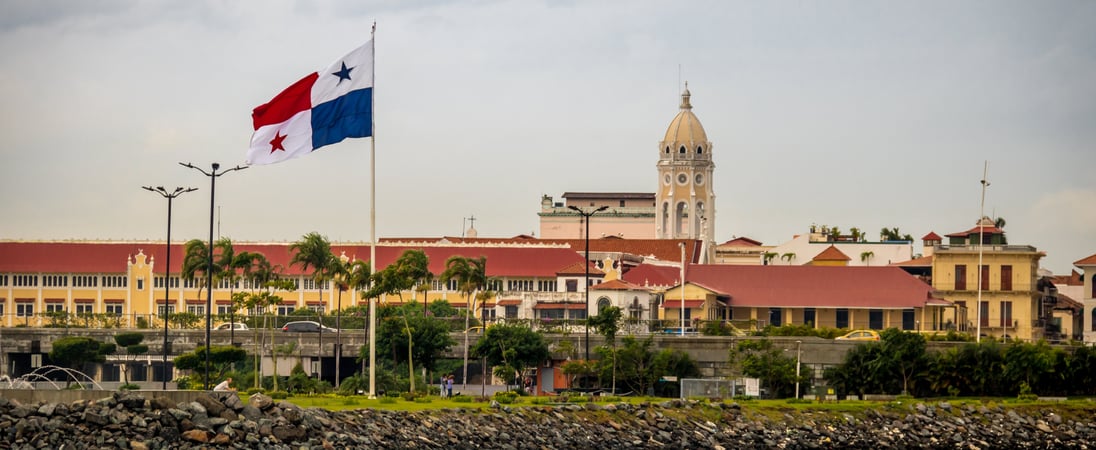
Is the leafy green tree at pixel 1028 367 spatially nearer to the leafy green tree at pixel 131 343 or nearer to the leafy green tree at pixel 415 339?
the leafy green tree at pixel 415 339

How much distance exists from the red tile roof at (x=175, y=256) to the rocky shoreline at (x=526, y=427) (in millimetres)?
65566

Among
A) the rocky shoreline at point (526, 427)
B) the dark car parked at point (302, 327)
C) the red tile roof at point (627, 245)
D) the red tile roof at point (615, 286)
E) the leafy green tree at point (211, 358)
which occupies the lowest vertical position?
the rocky shoreline at point (526, 427)

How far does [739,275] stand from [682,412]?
60829 mm

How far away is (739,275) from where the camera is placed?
130 metres

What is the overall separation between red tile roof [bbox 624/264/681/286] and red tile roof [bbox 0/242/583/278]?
236 inches

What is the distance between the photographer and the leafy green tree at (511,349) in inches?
3275

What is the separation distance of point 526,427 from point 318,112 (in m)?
13.5

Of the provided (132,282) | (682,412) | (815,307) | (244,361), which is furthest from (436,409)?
(132,282)

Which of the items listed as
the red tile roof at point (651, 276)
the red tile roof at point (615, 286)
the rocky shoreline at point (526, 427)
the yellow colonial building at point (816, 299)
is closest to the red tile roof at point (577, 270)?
the red tile roof at point (651, 276)

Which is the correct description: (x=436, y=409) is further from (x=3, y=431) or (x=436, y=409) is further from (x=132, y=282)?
(x=132, y=282)

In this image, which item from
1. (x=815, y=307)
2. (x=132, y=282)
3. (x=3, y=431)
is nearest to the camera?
(x=3, y=431)

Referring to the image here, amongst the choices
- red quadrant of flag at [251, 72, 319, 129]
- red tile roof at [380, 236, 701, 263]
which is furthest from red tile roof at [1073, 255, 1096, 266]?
red quadrant of flag at [251, 72, 319, 129]

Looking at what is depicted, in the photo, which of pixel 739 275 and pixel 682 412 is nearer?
pixel 682 412

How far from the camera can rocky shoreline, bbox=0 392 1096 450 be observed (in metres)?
52.2
